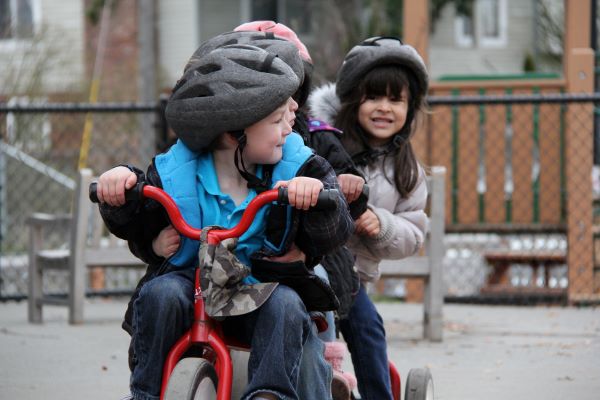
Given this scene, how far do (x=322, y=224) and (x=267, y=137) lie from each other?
1.02ft

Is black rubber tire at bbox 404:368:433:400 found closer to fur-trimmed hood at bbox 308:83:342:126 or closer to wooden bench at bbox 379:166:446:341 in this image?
fur-trimmed hood at bbox 308:83:342:126

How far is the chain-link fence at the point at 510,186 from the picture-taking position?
9.09 metres

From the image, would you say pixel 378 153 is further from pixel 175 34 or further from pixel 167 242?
pixel 175 34

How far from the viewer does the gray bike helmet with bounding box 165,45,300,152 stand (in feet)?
10.8

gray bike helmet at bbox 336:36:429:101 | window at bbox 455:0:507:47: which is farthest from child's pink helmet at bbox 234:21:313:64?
window at bbox 455:0:507:47

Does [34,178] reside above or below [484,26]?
below

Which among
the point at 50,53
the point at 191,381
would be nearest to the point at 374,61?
the point at 191,381

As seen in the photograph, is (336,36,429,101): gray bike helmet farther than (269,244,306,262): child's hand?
Yes

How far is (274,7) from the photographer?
2194 cm

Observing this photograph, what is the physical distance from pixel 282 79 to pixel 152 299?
2.45 feet

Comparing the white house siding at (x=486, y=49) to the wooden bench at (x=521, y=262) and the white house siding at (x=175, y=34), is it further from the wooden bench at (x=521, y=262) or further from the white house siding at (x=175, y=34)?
the wooden bench at (x=521, y=262)

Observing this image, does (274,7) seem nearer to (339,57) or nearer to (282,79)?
(339,57)

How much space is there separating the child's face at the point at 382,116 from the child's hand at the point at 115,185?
1378 mm

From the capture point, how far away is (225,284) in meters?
3.19
